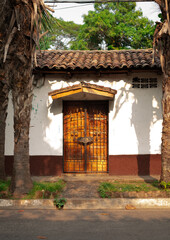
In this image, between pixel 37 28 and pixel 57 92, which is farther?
pixel 57 92

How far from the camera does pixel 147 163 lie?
349 inches

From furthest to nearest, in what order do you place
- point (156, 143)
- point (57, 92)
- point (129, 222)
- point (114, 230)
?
point (156, 143), point (57, 92), point (129, 222), point (114, 230)

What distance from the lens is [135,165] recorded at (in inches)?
349

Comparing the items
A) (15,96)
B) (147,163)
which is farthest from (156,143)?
(15,96)

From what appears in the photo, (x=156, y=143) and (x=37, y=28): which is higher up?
(x=37, y=28)

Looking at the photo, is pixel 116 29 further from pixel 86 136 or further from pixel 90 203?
pixel 90 203

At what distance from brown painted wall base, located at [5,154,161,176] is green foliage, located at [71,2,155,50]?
48.5 ft

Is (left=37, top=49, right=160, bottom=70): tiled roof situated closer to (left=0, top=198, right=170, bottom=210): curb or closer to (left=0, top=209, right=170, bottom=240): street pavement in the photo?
(left=0, top=198, right=170, bottom=210): curb

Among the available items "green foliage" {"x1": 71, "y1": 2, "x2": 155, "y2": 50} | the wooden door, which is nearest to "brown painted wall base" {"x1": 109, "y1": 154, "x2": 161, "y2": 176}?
the wooden door

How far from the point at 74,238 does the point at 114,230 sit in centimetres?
73

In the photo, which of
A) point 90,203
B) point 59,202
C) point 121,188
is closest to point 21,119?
point 59,202

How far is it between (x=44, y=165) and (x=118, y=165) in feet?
8.07

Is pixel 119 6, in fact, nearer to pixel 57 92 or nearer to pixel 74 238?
pixel 57 92

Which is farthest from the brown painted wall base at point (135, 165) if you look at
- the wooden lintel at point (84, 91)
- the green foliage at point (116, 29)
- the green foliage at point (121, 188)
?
the green foliage at point (116, 29)
